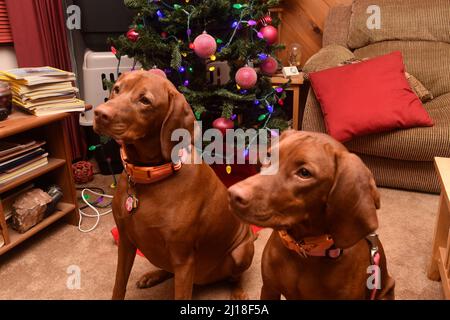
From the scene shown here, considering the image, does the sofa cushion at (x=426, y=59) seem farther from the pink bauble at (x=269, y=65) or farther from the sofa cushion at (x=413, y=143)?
the pink bauble at (x=269, y=65)

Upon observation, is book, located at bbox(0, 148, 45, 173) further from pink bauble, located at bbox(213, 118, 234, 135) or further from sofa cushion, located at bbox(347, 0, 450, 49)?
sofa cushion, located at bbox(347, 0, 450, 49)

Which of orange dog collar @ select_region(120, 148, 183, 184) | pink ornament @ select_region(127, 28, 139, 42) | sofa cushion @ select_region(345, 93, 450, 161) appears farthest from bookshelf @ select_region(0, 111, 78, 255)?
sofa cushion @ select_region(345, 93, 450, 161)

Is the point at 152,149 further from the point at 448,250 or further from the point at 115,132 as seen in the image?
the point at 448,250

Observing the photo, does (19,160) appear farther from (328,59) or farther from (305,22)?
(305,22)

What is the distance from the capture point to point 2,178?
1.79m

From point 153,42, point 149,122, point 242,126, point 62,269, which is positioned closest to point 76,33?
point 153,42

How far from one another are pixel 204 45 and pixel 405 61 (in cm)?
168

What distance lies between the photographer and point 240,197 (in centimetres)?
93

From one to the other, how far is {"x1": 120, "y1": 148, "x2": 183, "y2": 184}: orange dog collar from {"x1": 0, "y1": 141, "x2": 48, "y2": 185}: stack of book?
86 cm

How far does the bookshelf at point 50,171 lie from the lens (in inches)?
72.1

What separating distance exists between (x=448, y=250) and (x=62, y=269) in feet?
5.44

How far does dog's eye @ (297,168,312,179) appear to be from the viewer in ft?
3.05

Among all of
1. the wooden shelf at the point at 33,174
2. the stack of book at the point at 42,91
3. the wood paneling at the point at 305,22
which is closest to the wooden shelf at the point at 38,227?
the wooden shelf at the point at 33,174

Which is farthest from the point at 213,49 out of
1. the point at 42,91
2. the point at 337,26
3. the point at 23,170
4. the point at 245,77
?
the point at 337,26
